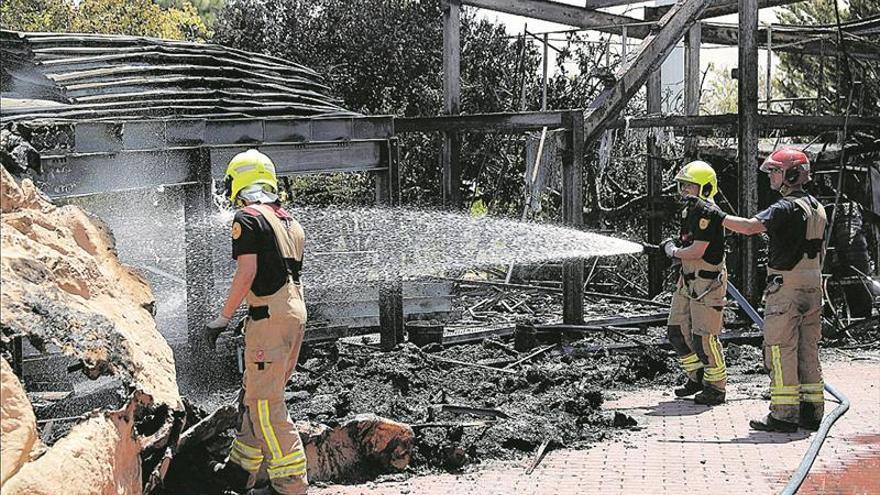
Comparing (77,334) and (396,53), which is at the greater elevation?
(396,53)

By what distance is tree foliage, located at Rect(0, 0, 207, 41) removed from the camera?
18609mm

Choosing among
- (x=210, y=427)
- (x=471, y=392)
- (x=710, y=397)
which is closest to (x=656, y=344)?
(x=710, y=397)

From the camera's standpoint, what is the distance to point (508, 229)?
1447 cm

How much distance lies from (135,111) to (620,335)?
5777mm

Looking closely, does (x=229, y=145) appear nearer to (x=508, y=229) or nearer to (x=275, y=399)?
(x=275, y=399)

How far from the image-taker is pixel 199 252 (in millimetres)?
9562

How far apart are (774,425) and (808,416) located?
29cm

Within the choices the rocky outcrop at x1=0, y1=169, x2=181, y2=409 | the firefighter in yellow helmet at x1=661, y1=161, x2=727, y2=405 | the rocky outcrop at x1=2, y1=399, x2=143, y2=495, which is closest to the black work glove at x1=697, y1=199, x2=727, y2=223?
the firefighter in yellow helmet at x1=661, y1=161, x2=727, y2=405

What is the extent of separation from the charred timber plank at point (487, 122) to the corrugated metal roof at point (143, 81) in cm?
117

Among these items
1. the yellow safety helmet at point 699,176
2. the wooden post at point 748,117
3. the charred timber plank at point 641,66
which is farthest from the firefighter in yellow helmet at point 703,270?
the wooden post at point 748,117

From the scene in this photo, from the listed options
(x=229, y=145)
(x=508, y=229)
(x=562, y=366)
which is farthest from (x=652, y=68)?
(x=229, y=145)

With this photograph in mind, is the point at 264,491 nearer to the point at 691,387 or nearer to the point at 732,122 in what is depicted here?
the point at 691,387

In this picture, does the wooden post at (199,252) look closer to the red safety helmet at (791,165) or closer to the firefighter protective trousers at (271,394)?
the firefighter protective trousers at (271,394)

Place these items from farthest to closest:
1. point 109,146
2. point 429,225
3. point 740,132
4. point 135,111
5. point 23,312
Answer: point 429,225 → point 740,132 → point 135,111 → point 109,146 → point 23,312
